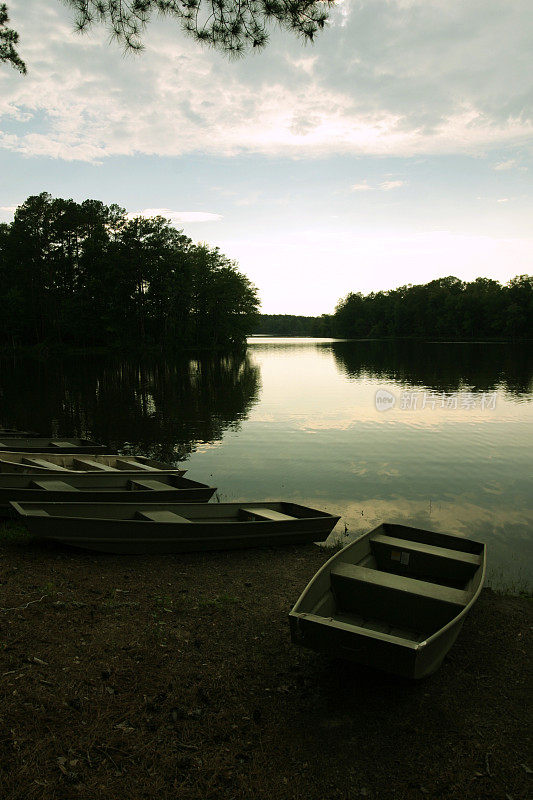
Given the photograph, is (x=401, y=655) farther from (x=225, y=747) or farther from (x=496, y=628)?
(x=496, y=628)

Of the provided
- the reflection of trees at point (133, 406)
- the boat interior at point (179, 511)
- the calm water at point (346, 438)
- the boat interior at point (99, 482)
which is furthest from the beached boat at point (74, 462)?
the reflection of trees at point (133, 406)

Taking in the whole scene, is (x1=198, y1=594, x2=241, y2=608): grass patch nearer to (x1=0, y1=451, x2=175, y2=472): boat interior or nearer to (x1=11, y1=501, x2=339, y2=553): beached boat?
(x1=11, y1=501, x2=339, y2=553): beached boat

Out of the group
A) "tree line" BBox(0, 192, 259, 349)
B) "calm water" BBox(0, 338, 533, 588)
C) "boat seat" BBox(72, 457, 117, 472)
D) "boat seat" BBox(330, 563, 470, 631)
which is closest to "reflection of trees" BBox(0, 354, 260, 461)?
"calm water" BBox(0, 338, 533, 588)

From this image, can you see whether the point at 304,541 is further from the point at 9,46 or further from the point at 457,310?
the point at 457,310

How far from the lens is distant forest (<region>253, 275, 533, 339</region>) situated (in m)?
128

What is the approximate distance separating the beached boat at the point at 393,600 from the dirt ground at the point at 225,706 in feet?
1.83

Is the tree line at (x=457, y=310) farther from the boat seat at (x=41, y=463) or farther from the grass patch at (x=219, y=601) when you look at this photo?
the grass patch at (x=219, y=601)

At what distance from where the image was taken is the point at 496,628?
646 cm

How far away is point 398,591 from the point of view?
219 inches

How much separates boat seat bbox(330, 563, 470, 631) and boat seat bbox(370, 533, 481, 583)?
955 mm

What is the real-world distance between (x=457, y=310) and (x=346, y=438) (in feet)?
458

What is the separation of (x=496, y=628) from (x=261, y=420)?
1687 centimetres

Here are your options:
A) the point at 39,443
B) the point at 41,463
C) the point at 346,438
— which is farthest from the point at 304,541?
the point at 346,438

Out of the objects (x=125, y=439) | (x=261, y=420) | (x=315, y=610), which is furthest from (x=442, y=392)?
(x=315, y=610)
